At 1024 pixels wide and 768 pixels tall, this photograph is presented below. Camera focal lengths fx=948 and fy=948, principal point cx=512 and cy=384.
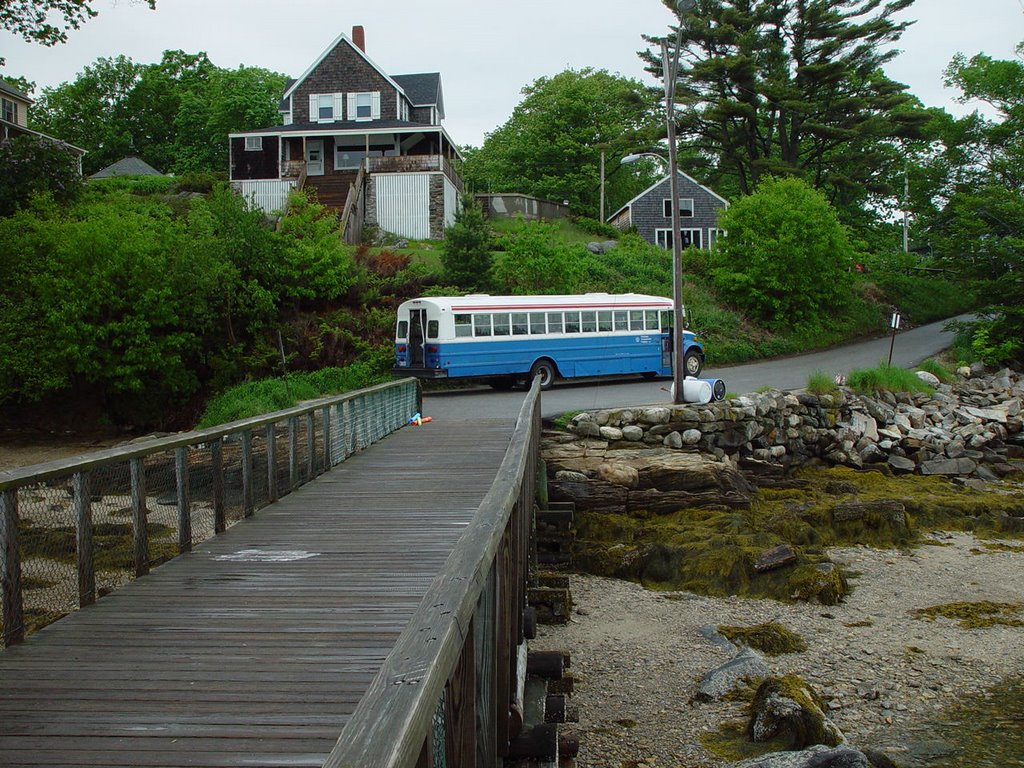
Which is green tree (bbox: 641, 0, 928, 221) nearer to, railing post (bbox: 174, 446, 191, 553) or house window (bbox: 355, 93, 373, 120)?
house window (bbox: 355, 93, 373, 120)

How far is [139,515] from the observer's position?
271 inches

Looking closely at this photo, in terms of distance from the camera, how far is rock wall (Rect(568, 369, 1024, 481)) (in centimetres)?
2114

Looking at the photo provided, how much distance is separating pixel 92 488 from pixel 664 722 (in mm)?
5667

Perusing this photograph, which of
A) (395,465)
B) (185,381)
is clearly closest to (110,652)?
(395,465)

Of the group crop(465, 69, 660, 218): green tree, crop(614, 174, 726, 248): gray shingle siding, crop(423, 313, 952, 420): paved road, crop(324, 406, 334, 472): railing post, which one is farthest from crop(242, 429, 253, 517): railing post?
crop(465, 69, 660, 218): green tree

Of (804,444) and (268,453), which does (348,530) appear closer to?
(268,453)

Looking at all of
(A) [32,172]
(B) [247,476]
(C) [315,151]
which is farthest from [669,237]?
(B) [247,476]

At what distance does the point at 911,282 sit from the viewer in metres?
47.0

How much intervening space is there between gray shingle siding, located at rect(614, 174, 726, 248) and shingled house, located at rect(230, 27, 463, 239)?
34.4 feet

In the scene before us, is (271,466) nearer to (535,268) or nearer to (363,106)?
(535,268)

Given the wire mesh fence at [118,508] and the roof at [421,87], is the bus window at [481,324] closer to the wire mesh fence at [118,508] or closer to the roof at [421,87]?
the wire mesh fence at [118,508]

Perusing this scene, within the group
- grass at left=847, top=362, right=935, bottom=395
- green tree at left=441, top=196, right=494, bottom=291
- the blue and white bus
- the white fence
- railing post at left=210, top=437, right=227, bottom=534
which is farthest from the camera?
the white fence

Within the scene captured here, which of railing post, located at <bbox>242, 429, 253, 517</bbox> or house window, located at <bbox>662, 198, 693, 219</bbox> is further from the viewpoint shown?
house window, located at <bbox>662, 198, 693, 219</bbox>

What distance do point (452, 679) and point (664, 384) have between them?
83.1ft
